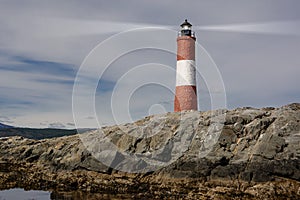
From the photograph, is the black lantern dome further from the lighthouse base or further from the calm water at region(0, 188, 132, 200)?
the calm water at region(0, 188, 132, 200)

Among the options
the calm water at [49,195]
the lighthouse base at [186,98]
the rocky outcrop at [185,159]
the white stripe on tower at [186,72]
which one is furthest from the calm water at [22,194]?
the white stripe on tower at [186,72]

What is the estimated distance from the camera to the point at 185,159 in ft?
91.1

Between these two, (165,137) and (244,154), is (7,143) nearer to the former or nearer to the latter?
(165,137)

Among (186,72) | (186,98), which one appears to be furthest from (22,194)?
(186,72)

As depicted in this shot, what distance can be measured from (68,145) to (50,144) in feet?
11.3

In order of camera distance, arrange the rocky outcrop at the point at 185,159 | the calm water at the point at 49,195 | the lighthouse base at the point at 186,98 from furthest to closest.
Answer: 1. the lighthouse base at the point at 186,98
2. the rocky outcrop at the point at 185,159
3. the calm water at the point at 49,195

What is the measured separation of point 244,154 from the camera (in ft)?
85.9

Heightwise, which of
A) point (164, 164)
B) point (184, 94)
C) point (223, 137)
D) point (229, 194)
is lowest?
point (229, 194)

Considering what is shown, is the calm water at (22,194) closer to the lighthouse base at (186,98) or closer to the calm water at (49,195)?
the calm water at (49,195)

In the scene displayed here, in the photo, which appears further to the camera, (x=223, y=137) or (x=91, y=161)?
(x=91, y=161)

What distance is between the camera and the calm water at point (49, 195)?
23188 mm

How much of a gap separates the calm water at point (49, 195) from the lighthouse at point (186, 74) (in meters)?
16.1

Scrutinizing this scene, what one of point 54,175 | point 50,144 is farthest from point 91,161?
point 50,144

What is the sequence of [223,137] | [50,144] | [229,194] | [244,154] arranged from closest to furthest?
[229,194] < [244,154] < [223,137] < [50,144]
